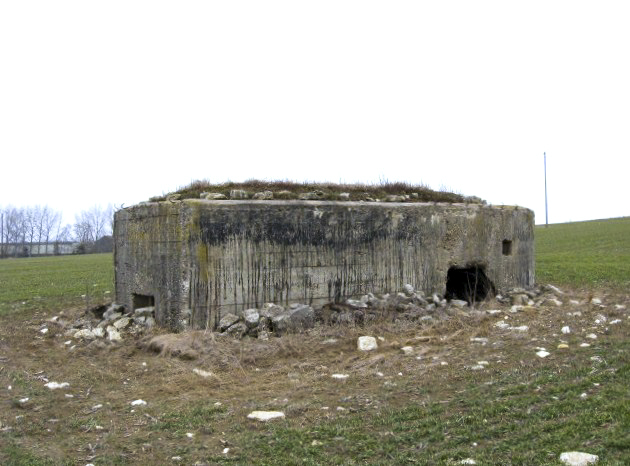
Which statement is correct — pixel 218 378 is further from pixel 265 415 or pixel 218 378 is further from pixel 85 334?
pixel 85 334

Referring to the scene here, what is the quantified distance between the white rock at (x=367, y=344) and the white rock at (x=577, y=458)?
10.9 feet

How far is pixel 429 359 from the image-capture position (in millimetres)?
5992

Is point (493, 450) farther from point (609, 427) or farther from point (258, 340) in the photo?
point (258, 340)

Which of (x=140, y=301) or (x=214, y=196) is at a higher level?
(x=214, y=196)

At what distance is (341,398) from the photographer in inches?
195

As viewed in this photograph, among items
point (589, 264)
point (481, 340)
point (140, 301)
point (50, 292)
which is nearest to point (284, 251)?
point (140, 301)

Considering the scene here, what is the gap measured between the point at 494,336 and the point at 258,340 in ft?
8.67

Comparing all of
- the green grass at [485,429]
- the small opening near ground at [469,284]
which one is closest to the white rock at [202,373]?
the green grass at [485,429]

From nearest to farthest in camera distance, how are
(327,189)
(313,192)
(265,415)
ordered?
(265,415)
(313,192)
(327,189)

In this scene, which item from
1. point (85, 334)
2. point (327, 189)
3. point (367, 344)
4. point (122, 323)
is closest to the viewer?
point (367, 344)

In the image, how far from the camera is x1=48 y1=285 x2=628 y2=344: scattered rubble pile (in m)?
7.36

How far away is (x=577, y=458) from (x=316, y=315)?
4782 mm

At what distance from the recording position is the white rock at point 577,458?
3316 mm

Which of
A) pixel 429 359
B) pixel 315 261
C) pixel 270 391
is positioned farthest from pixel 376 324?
pixel 270 391
